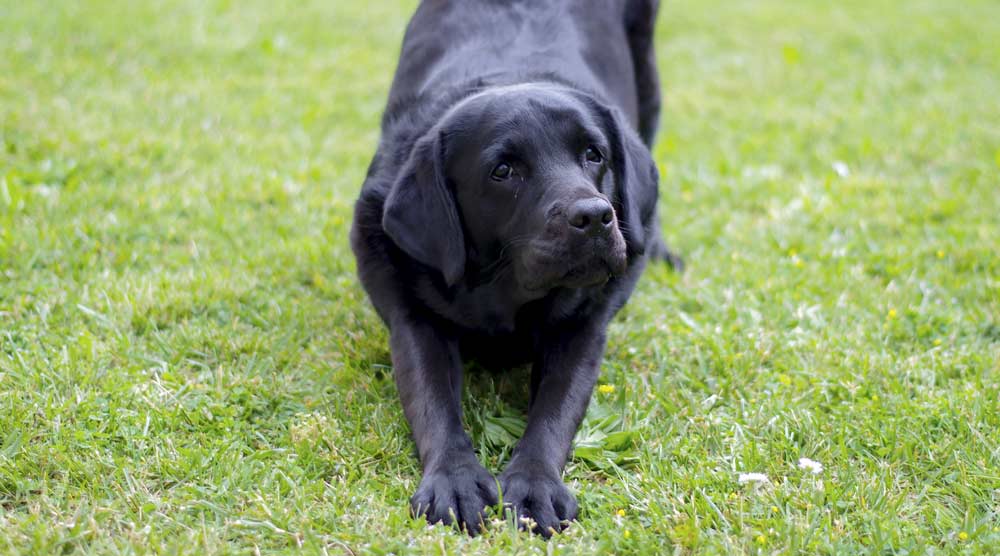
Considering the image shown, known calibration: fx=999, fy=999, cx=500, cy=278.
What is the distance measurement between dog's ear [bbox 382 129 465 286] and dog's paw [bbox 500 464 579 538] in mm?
661

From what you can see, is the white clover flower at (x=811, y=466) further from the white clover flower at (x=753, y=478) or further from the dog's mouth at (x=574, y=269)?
the dog's mouth at (x=574, y=269)

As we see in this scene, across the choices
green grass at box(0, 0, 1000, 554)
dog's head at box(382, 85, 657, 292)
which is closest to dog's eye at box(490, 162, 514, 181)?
dog's head at box(382, 85, 657, 292)

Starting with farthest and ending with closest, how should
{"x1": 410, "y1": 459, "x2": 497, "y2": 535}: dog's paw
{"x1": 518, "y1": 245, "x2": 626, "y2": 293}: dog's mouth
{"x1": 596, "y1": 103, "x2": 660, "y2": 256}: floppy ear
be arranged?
{"x1": 596, "y1": 103, "x2": 660, "y2": 256}: floppy ear, {"x1": 518, "y1": 245, "x2": 626, "y2": 293}: dog's mouth, {"x1": 410, "y1": 459, "x2": 497, "y2": 535}: dog's paw

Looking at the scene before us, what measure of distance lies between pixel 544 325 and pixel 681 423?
0.53 metres

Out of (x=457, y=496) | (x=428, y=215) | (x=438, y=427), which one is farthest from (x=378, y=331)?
(x=457, y=496)

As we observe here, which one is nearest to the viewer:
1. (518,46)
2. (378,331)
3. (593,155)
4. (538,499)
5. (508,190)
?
(538,499)

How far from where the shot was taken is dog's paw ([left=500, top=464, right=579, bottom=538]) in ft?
8.25

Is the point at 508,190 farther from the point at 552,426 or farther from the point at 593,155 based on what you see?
the point at 552,426

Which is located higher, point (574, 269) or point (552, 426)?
point (574, 269)

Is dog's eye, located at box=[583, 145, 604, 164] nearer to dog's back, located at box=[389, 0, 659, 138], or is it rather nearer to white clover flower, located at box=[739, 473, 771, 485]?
dog's back, located at box=[389, 0, 659, 138]

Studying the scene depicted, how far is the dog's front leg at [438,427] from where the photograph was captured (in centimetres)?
254

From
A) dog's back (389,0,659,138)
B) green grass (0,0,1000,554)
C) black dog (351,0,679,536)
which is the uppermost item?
dog's back (389,0,659,138)

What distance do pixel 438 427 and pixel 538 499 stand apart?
397 millimetres

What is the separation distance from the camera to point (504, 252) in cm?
306
